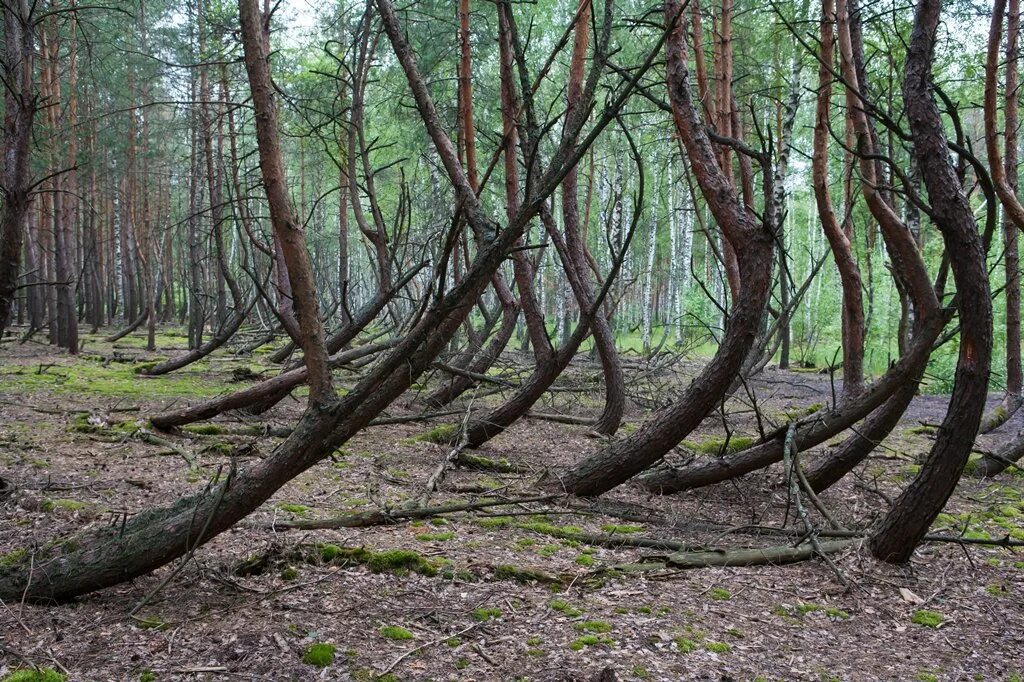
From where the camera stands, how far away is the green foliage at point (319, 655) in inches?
122

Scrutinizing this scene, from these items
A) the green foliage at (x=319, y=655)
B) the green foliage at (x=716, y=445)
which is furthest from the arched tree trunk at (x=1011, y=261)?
the green foliage at (x=319, y=655)

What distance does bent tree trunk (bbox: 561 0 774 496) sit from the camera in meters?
5.13

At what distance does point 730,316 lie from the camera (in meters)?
5.48

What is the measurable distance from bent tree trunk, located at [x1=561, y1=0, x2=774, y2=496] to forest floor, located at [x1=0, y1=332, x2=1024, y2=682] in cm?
34

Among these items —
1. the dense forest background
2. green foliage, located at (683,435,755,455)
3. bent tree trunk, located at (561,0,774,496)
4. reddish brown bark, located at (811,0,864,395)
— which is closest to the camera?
the dense forest background

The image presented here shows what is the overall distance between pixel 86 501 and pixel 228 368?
832 centimetres

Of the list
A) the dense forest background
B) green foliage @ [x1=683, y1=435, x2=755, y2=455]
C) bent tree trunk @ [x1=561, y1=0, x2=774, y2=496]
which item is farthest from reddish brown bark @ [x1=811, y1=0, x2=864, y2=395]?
bent tree trunk @ [x1=561, y1=0, x2=774, y2=496]

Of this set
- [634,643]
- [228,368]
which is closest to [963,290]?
[634,643]

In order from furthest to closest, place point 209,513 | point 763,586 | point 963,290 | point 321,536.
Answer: point 321,536 < point 763,586 < point 963,290 < point 209,513

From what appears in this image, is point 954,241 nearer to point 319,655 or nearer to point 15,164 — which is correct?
point 319,655

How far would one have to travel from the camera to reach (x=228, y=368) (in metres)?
13.1

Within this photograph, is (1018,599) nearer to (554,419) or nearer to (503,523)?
(503,523)

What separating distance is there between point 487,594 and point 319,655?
1.03 m

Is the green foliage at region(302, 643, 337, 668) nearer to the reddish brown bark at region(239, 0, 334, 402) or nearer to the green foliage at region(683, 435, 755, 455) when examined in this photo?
the reddish brown bark at region(239, 0, 334, 402)
